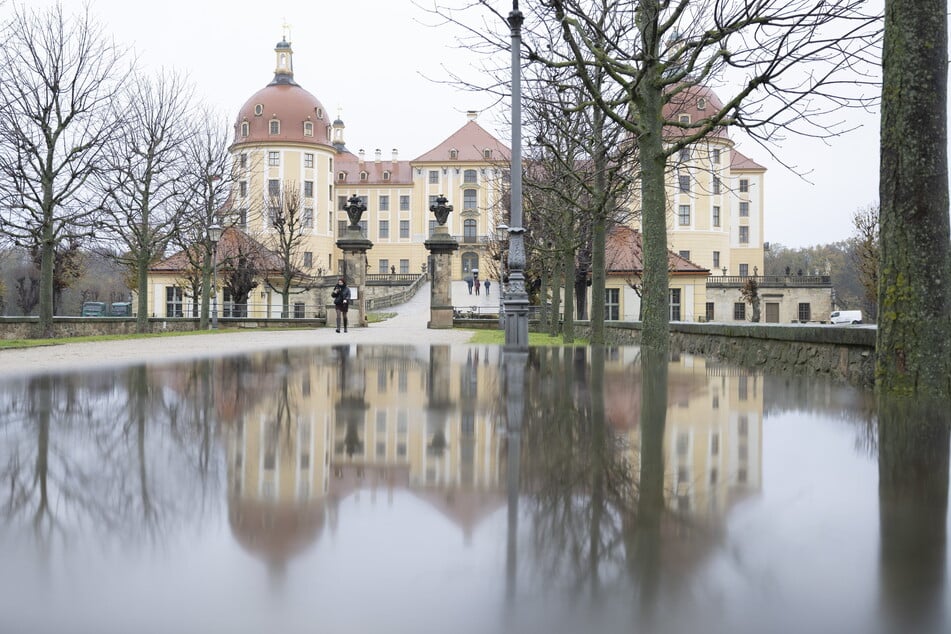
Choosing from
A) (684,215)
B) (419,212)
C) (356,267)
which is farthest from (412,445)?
(419,212)

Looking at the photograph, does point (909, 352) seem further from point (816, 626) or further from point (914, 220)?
point (816, 626)

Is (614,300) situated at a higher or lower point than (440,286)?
lower

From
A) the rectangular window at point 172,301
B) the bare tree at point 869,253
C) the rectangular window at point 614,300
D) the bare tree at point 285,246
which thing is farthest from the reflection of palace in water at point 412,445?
the rectangular window at point 172,301

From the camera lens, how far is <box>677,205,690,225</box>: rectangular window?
7844cm

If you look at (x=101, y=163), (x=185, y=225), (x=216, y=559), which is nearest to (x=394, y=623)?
(x=216, y=559)

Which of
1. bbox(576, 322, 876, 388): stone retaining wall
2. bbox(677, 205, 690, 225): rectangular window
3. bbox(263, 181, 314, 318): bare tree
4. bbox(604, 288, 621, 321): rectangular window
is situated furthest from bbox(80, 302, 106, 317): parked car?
bbox(576, 322, 876, 388): stone retaining wall

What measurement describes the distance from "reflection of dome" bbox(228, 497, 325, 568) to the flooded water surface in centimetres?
1

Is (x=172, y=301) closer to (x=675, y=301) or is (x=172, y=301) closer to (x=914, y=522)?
(x=675, y=301)

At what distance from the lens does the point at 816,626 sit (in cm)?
187

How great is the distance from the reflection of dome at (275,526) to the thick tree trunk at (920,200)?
17.6 feet

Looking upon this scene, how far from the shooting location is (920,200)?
6.25 metres

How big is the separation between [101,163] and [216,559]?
3189 cm

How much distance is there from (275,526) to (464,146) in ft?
293

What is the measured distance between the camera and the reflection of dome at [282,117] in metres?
80.3
